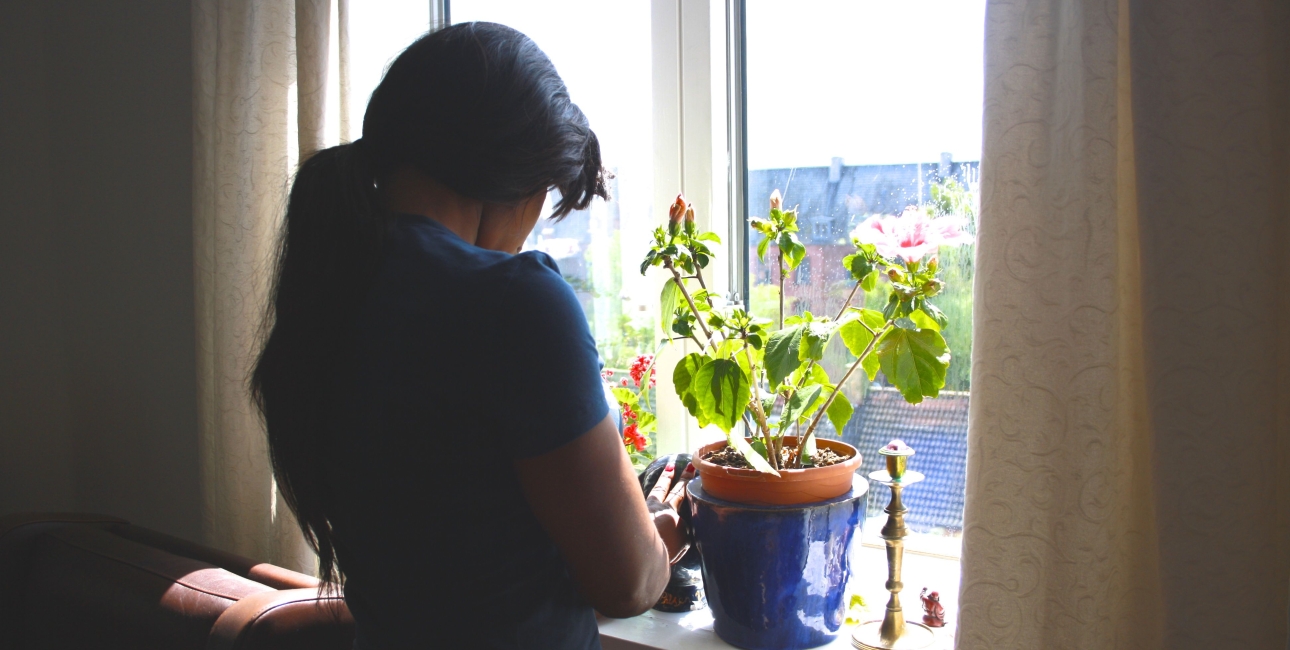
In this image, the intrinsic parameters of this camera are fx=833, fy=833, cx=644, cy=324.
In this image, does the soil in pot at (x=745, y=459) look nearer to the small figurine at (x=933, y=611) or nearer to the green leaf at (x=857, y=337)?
the green leaf at (x=857, y=337)

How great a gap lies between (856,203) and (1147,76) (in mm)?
609

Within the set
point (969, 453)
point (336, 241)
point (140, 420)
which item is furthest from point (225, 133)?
point (969, 453)

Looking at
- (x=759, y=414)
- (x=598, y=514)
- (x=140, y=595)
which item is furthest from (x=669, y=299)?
(x=140, y=595)

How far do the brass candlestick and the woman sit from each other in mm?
548

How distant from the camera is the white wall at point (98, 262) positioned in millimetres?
2102

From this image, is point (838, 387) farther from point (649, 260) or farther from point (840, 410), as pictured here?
point (649, 260)

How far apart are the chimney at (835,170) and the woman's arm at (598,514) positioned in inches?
36.6

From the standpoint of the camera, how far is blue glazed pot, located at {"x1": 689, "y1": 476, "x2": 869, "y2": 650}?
1.13 meters

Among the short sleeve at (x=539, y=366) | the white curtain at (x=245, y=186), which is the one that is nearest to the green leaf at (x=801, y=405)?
the short sleeve at (x=539, y=366)

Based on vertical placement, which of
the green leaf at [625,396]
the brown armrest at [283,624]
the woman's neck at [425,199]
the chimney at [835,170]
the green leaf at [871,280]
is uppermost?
the chimney at [835,170]

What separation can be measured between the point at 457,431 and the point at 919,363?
61cm

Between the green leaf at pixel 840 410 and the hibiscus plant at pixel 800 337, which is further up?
the hibiscus plant at pixel 800 337

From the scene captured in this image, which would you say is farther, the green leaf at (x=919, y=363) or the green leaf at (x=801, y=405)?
the green leaf at (x=801, y=405)

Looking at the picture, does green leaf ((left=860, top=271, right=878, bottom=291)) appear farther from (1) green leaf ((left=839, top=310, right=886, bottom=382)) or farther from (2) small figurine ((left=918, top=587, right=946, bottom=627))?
(2) small figurine ((left=918, top=587, right=946, bottom=627))
